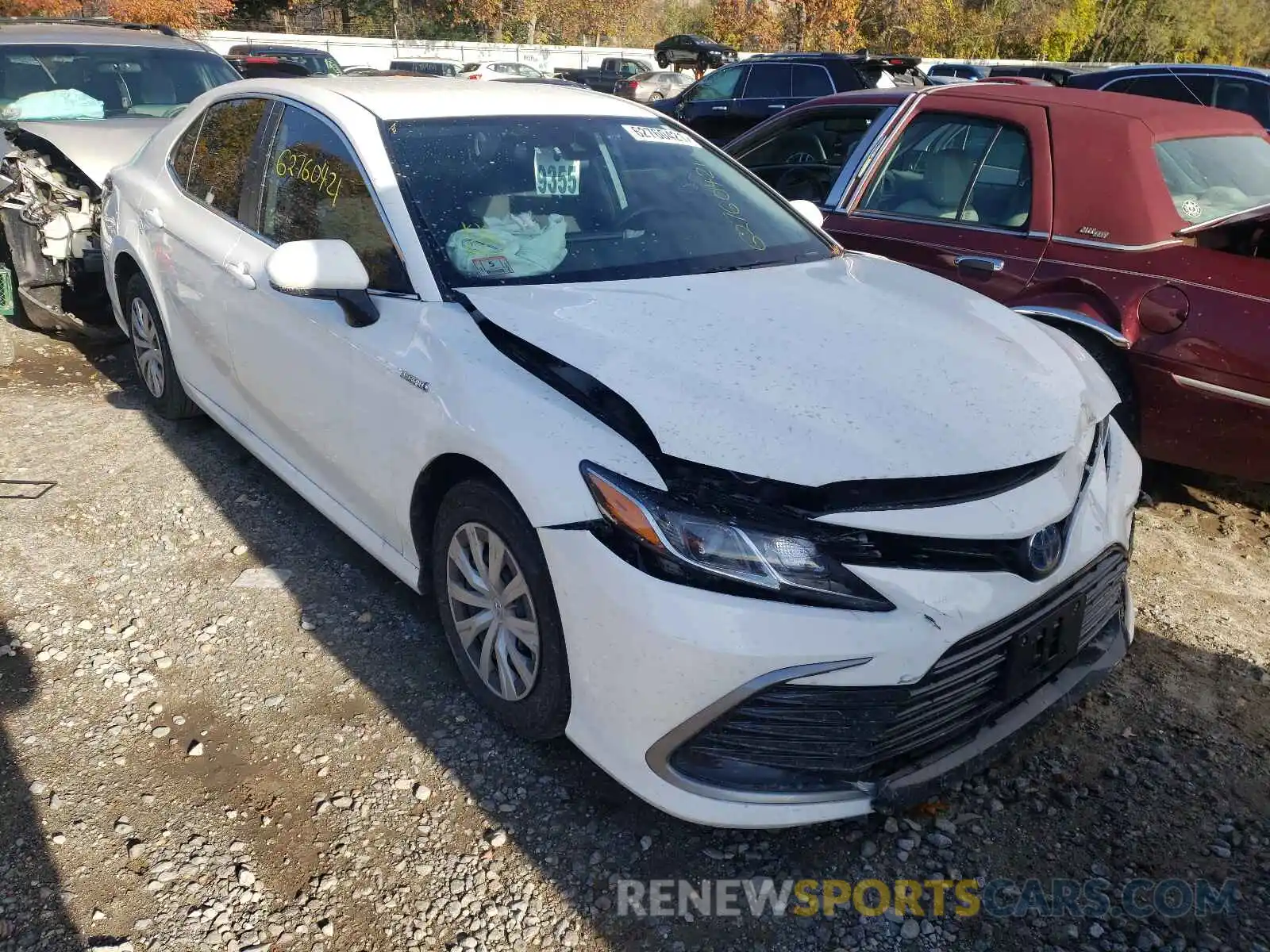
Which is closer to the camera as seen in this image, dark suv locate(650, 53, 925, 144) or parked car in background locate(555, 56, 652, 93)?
dark suv locate(650, 53, 925, 144)

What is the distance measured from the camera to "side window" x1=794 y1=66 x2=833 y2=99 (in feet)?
41.9

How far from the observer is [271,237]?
11.4 ft

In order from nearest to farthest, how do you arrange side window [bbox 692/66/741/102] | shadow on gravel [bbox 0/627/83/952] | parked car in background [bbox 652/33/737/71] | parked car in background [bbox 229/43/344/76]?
shadow on gravel [bbox 0/627/83/952], side window [bbox 692/66/741/102], parked car in background [bbox 229/43/344/76], parked car in background [bbox 652/33/737/71]

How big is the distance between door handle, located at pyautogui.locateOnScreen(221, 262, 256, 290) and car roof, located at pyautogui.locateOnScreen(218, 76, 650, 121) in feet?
2.05

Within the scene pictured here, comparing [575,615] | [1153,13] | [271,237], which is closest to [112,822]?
[575,615]

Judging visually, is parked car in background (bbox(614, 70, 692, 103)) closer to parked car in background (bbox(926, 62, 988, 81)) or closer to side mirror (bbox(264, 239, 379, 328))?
parked car in background (bbox(926, 62, 988, 81))

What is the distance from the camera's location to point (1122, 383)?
3.73m

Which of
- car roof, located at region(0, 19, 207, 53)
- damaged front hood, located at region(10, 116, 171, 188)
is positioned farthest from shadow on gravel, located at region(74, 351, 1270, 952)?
car roof, located at region(0, 19, 207, 53)

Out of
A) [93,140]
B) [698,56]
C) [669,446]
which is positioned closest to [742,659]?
[669,446]

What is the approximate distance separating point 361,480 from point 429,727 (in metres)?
0.79

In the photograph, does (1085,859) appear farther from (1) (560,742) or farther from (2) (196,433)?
(2) (196,433)

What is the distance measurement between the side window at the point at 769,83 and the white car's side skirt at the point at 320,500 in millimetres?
10830

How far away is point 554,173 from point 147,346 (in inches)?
99.4

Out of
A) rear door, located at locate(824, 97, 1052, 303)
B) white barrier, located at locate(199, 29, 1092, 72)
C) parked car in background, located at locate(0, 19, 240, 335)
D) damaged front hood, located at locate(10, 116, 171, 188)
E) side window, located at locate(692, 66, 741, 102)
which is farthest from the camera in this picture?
white barrier, located at locate(199, 29, 1092, 72)
